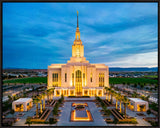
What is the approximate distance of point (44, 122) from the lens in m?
22.1

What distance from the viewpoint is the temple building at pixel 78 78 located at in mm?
44469

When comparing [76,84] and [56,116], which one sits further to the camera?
[76,84]

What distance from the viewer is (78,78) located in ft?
152

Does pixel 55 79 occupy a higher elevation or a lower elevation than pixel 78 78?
lower

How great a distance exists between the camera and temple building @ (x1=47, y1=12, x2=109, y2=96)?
44469mm

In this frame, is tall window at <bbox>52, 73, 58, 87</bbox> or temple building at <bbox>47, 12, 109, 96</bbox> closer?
temple building at <bbox>47, 12, 109, 96</bbox>

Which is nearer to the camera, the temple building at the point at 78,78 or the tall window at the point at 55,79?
the temple building at the point at 78,78

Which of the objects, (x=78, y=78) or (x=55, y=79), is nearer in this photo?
(x=78, y=78)

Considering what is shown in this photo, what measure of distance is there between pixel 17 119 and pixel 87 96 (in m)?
24.5

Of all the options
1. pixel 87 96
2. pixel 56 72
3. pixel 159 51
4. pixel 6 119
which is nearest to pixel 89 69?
pixel 87 96

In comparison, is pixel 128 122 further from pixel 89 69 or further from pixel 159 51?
pixel 89 69

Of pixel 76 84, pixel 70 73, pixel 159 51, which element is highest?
pixel 159 51

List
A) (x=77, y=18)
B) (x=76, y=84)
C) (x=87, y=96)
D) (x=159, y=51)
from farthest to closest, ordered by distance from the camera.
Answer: (x=77, y=18)
(x=76, y=84)
(x=87, y=96)
(x=159, y=51)

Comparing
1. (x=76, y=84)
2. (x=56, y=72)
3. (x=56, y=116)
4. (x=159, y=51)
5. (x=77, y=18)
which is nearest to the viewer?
(x=159, y=51)
